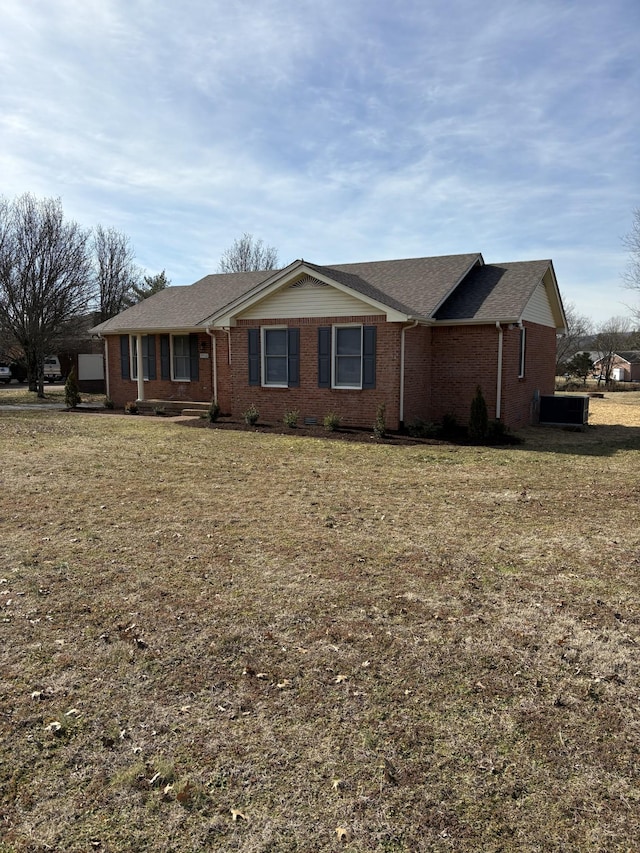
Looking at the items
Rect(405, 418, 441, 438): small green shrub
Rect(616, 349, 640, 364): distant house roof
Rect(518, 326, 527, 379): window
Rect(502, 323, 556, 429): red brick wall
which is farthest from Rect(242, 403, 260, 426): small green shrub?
Rect(616, 349, 640, 364): distant house roof

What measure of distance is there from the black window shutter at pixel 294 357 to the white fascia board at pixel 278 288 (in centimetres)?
123

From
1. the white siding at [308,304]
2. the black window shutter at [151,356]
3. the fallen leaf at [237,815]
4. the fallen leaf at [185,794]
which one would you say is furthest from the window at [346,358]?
the fallen leaf at [237,815]

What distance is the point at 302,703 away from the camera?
3512mm

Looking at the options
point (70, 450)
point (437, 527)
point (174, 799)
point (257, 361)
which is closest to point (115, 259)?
point (257, 361)

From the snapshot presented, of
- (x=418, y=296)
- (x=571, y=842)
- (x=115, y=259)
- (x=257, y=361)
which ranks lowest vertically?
(x=571, y=842)

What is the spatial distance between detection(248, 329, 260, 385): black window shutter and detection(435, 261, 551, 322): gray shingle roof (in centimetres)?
475

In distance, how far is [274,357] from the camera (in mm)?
15992

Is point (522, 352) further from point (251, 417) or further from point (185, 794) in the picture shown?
point (185, 794)

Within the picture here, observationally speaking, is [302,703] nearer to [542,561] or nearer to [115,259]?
[542,561]

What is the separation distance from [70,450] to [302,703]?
10034mm

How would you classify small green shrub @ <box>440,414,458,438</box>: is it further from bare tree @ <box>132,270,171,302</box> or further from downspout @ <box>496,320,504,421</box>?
bare tree @ <box>132,270,171,302</box>

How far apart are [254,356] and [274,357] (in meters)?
0.57

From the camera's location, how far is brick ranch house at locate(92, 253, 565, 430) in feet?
47.3

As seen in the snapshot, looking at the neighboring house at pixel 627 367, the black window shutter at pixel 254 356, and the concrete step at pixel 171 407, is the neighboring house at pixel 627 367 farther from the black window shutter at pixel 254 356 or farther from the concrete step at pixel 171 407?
the black window shutter at pixel 254 356
